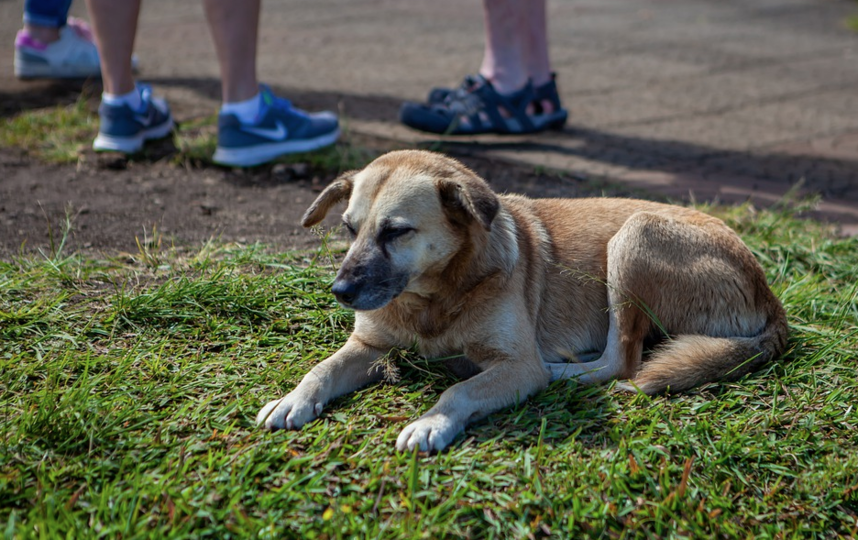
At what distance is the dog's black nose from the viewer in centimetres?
259

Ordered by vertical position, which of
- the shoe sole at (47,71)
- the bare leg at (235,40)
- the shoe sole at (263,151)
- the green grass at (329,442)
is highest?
the bare leg at (235,40)

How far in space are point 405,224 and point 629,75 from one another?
5.10 m

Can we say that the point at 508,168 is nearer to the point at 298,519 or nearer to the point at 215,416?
the point at 215,416

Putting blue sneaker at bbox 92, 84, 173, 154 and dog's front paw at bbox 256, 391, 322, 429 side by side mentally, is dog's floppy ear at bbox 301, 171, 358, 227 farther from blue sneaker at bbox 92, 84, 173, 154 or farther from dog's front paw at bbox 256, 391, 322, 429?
blue sneaker at bbox 92, 84, 173, 154

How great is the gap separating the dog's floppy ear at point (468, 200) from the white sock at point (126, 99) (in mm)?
2690

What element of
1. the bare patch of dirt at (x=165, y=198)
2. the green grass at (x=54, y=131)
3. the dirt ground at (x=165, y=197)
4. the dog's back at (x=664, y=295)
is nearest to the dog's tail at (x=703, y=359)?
the dog's back at (x=664, y=295)

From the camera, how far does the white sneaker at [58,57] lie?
6.17 metres

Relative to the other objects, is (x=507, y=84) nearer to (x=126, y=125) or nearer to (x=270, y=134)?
(x=270, y=134)

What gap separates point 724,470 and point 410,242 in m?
1.19

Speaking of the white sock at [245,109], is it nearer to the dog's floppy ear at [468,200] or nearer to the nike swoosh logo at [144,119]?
the nike swoosh logo at [144,119]

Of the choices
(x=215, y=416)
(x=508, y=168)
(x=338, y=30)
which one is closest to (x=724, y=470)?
(x=215, y=416)

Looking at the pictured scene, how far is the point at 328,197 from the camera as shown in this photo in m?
3.08

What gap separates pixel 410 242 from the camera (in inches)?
108

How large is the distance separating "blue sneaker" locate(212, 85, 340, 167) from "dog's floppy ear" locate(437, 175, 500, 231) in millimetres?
2226
